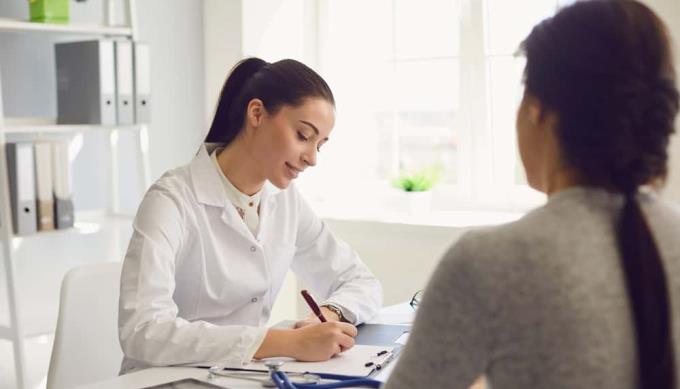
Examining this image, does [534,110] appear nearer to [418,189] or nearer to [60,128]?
[60,128]

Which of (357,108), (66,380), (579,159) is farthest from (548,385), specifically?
(357,108)

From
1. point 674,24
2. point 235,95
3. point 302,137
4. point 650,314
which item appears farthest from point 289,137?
point 674,24

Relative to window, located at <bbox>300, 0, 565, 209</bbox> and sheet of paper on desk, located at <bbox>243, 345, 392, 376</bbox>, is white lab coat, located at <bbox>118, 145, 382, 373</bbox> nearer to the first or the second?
sheet of paper on desk, located at <bbox>243, 345, 392, 376</bbox>

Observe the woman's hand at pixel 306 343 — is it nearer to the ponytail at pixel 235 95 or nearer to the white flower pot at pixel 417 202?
the ponytail at pixel 235 95

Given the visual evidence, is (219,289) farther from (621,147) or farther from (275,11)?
(275,11)

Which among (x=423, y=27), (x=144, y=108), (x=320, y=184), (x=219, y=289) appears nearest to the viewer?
(x=219, y=289)

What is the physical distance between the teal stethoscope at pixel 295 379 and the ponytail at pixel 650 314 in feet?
2.37

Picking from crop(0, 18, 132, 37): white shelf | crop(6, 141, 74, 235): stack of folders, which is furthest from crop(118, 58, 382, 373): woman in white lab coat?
crop(0, 18, 132, 37): white shelf

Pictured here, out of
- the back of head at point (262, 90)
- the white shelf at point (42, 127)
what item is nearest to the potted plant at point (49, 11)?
the white shelf at point (42, 127)

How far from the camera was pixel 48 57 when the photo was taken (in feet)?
11.2

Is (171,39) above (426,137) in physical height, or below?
above

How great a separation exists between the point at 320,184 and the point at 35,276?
1233mm

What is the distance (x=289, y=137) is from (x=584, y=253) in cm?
129

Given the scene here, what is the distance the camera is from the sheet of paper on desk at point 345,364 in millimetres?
1665
